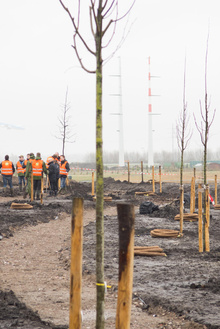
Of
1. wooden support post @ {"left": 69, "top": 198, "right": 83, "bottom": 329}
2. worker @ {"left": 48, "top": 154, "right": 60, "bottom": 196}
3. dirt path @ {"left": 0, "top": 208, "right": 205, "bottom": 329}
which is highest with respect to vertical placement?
worker @ {"left": 48, "top": 154, "right": 60, "bottom": 196}

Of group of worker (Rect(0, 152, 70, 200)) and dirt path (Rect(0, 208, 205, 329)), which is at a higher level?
group of worker (Rect(0, 152, 70, 200))

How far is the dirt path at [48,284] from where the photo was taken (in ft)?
19.9

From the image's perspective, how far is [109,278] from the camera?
820 cm

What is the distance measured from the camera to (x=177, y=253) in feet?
34.1

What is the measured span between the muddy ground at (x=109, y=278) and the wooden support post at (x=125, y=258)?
1.39 meters

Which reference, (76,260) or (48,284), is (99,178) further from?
(48,284)

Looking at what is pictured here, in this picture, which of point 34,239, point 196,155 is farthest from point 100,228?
point 196,155

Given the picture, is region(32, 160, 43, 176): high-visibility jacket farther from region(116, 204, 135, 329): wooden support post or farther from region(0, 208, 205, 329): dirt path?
region(116, 204, 135, 329): wooden support post

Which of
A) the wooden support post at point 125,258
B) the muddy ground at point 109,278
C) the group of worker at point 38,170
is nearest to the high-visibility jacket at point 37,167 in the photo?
the group of worker at point 38,170

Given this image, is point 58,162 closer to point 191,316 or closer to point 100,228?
point 191,316

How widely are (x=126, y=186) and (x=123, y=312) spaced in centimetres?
2987

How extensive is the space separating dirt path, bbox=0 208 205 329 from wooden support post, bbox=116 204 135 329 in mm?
1788

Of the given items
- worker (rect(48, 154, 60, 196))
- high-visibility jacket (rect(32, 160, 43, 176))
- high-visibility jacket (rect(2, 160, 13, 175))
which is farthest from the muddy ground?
high-visibility jacket (rect(2, 160, 13, 175))

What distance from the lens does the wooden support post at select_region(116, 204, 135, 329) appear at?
3963 millimetres
